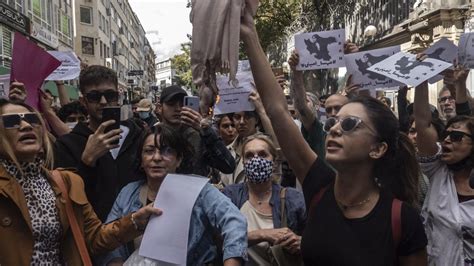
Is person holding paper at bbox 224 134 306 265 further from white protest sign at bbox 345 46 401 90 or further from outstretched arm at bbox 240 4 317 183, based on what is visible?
white protest sign at bbox 345 46 401 90

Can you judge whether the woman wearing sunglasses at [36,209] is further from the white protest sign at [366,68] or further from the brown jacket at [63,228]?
the white protest sign at [366,68]

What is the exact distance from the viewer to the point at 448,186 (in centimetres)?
347

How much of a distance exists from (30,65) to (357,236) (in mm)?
2994

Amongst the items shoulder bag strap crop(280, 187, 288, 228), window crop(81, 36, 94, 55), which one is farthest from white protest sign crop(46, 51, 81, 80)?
window crop(81, 36, 94, 55)

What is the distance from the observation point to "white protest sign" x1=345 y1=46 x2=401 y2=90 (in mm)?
4613

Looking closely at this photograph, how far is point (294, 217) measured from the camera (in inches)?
141

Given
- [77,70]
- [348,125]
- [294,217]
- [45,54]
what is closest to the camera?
[348,125]

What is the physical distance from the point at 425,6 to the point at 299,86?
1444 centimetres

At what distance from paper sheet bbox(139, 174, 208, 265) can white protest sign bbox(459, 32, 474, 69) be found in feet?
10.1

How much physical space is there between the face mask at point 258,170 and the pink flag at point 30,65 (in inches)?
68.7

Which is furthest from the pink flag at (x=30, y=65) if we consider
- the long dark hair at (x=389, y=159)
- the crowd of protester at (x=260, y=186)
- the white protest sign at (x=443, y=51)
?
the white protest sign at (x=443, y=51)

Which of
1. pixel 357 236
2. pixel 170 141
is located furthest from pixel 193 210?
pixel 357 236

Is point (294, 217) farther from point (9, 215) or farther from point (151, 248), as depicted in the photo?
point (9, 215)

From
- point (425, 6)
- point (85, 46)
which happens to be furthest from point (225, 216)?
point (85, 46)
